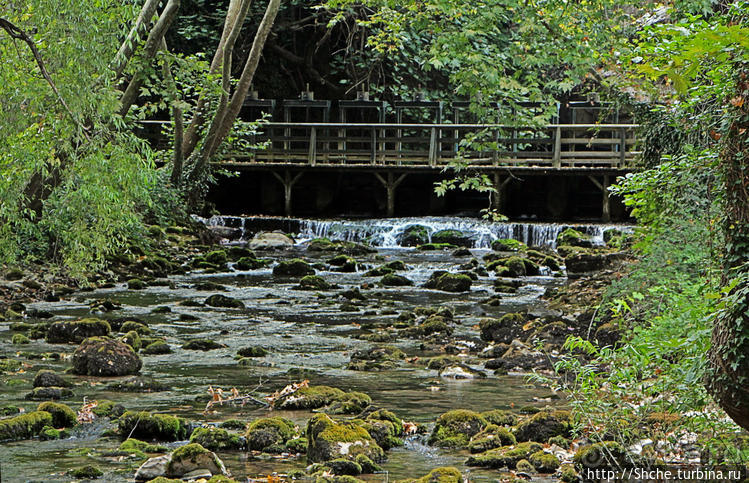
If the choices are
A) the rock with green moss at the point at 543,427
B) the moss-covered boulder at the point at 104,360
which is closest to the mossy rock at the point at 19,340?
the moss-covered boulder at the point at 104,360

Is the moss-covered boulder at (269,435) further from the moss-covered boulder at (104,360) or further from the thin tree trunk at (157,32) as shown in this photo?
the thin tree trunk at (157,32)

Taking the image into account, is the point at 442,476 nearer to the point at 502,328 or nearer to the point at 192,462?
the point at 192,462

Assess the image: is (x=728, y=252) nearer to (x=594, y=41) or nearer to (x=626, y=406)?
(x=626, y=406)

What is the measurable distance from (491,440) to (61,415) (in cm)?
306

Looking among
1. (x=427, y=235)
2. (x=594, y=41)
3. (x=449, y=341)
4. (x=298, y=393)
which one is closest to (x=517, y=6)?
(x=594, y=41)

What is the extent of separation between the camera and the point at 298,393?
7586 mm

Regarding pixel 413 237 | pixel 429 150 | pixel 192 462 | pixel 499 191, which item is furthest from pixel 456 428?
pixel 429 150

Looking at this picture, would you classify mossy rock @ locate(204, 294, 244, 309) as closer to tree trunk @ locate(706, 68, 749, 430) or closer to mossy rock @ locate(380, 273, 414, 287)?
mossy rock @ locate(380, 273, 414, 287)

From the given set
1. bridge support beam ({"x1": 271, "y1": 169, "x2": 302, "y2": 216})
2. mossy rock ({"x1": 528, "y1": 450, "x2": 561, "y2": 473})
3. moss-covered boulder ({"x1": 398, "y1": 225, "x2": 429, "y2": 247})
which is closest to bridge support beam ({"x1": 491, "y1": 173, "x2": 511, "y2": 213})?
moss-covered boulder ({"x1": 398, "y1": 225, "x2": 429, "y2": 247})

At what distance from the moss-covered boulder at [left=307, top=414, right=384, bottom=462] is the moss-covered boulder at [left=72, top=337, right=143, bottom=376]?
10.1 feet

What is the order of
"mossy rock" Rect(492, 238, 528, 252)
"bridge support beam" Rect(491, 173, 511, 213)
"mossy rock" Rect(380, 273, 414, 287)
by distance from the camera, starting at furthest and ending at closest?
"bridge support beam" Rect(491, 173, 511, 213)
"mossy rock" Rect(492, 238, 528, 252)
"mossy rock" Rect(380, 273, 414, 287)

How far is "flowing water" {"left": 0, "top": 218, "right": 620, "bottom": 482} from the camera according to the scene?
5.96 meters

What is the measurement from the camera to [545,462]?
5.66m

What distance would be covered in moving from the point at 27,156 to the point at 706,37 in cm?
658
